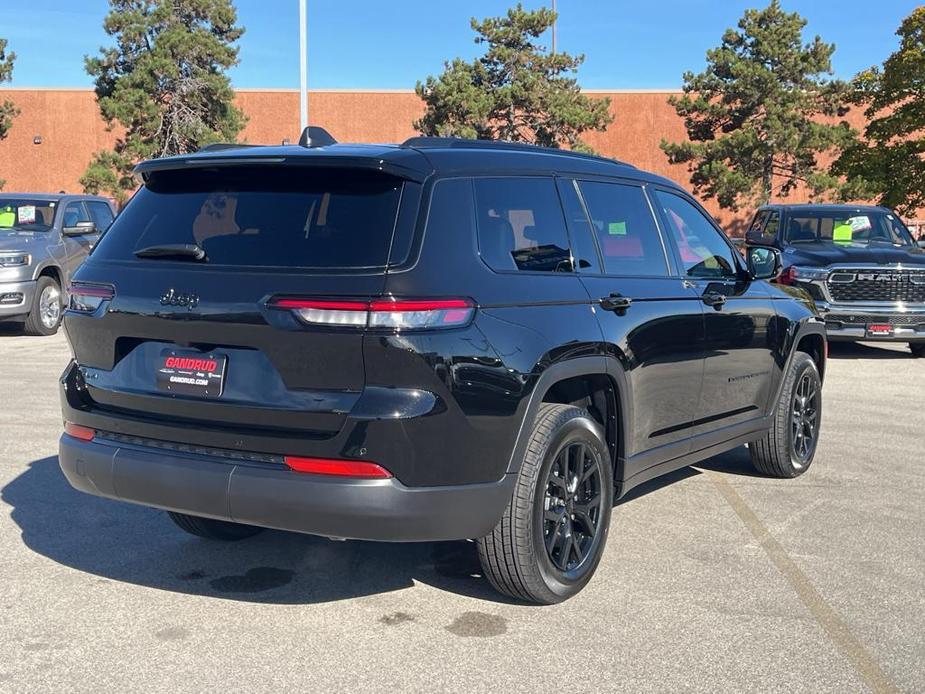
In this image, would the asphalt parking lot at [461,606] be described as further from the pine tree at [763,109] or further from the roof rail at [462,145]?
the pine tree at [763,109]

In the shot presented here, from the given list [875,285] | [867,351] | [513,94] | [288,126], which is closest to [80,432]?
[875,285]

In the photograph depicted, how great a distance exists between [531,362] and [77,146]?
43.2 metres

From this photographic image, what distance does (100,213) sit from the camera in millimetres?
16656

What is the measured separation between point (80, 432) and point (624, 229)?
258cm

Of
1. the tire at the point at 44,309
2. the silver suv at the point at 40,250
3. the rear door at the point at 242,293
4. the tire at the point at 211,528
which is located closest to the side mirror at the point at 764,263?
the rear door at the point at 242,293

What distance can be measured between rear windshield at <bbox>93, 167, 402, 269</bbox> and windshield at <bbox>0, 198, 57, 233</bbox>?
1195cm

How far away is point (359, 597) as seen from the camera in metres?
4.46

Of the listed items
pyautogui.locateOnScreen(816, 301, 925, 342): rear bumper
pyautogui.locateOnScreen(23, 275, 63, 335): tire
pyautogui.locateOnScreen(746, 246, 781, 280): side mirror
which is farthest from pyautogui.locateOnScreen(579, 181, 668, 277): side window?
pyautogui.locateOnScreen(23, 275, 63, 335): tire

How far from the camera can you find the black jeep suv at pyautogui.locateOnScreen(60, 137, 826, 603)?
12.2ft

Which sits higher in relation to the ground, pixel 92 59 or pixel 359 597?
pixel 92 59

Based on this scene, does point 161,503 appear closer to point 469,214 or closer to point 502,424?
point 502,424

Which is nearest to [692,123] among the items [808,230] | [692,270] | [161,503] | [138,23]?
[138,23]

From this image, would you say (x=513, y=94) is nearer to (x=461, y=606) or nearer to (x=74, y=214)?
(x=74, y=214)

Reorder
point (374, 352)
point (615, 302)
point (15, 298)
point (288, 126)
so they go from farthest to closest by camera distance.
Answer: point (288, 126) < point (15, 298) < point (615, 302) < point (374, 352)
